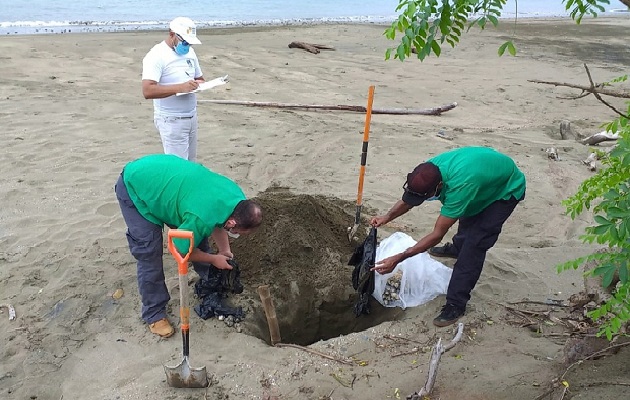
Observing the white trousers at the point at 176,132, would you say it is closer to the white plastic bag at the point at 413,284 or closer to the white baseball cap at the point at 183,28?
the white baseball cap at the point at 183,28

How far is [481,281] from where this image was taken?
4359 millimetres

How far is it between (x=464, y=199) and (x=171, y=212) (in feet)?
5.91

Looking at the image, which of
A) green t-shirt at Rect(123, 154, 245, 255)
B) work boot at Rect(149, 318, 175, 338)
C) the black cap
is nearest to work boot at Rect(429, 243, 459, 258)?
Answer: the black cap

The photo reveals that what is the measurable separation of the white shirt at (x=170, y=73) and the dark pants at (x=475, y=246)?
8.03 ft

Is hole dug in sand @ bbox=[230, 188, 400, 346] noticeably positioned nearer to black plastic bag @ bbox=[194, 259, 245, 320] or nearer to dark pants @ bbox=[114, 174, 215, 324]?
black plastic bag @ bbox=[194, 259, 245, 320]

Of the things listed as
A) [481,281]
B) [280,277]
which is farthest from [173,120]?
A: [481,281]

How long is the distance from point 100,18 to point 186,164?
19591 millimetres

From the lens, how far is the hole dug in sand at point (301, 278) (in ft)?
13.9

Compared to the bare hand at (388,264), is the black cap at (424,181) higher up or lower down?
higher up

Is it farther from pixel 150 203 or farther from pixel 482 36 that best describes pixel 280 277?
pixel 482 36

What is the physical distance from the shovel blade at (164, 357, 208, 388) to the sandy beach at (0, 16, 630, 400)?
47mm

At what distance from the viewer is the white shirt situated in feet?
13.9

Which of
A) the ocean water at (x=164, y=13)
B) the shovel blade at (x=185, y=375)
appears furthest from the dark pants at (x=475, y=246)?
the ocean water at (x=164, y=13)

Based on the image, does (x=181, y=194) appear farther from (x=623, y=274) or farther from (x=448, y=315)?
(x=623, y=274)
